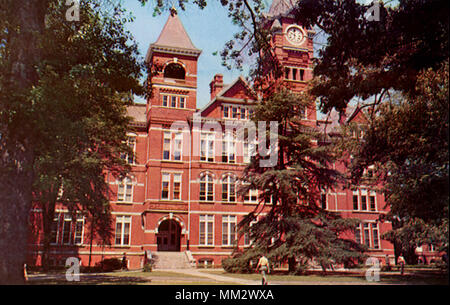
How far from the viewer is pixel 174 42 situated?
37.3m

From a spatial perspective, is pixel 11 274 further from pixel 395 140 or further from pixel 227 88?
pixel 227 88

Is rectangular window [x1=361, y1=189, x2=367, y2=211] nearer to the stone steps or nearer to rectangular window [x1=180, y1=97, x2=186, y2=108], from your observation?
the stone steps

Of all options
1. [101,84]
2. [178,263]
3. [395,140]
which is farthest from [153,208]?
[395,140]

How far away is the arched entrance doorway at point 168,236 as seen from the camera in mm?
35875

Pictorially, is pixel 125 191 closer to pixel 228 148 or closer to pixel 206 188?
pixel 206 188

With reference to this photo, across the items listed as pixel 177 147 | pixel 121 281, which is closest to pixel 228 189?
pixel 177 147

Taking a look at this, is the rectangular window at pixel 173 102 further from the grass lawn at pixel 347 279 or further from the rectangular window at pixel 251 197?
the grass lawn at pixel 347 279

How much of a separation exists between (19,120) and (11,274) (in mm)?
3937

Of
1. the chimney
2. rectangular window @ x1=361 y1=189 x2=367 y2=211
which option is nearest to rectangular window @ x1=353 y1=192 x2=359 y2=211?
rectangular window @ x1=361 y1=189 x2=367 y2=211

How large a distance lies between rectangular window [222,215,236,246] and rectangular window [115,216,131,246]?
8.88m

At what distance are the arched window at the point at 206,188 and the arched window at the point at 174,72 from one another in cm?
1025

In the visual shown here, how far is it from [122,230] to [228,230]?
32.5 feet

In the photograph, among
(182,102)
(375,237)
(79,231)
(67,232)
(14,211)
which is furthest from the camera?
(375,237)

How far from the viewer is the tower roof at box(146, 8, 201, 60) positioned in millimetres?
36256
